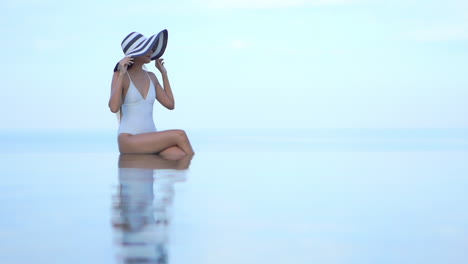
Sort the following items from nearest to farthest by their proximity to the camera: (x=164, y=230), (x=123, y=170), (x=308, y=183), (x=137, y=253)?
(x=137, y=253) < (x=164, y=230) < (x=308, y=183) < (x=123, y=170)

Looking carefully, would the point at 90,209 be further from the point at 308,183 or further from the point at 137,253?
the point at 308,183

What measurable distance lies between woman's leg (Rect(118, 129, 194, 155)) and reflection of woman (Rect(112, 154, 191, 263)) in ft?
3.10

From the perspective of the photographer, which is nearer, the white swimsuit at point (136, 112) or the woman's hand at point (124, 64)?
the woman's hand at point (124, 64)

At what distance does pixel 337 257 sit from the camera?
3184 millimetres

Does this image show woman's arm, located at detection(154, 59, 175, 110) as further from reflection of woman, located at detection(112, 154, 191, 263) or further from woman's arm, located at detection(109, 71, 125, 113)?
reflection of woman, located at detection(112, 154, 191, 263)

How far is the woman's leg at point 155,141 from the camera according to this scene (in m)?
8.81

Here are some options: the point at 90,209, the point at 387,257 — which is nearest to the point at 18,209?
the point at 90,209

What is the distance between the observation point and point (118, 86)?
28.0 feet

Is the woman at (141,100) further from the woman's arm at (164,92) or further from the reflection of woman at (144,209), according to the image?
the reflection of woman at (144,209)

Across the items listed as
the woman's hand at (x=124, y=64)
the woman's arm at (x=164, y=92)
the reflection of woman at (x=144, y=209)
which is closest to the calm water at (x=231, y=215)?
the reflection of woman at (x=144, y=209)

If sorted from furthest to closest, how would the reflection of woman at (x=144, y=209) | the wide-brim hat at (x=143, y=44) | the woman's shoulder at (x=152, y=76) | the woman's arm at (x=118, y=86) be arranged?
the woman's shoulder at (x=152, y=76) < the wide-brim hat at (x=143, y=44) < the woman's arm at (x=118, y=86) < the reflection of woman at (x=144, y=209)

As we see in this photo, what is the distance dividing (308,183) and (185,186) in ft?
3.70

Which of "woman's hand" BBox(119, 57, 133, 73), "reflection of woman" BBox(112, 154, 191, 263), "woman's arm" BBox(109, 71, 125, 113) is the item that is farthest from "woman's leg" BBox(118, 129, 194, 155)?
"reflection of woman" BBox(112, 154, 191, 263)

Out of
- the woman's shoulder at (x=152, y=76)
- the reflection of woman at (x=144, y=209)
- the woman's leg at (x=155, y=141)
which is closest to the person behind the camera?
the reflection of woman at (x=144, y=209)
